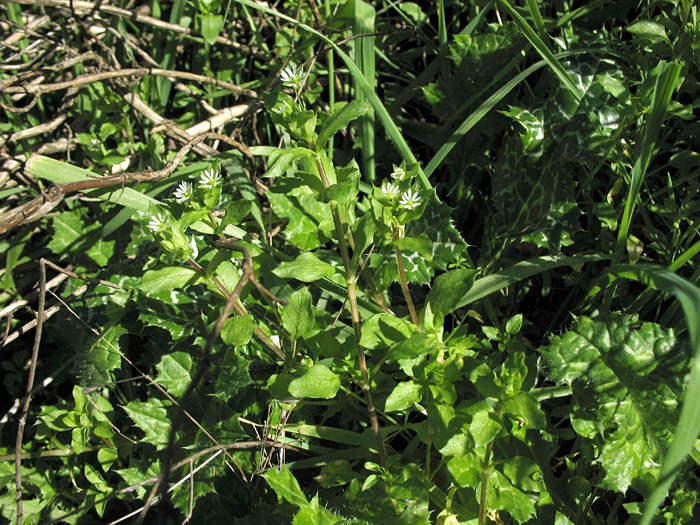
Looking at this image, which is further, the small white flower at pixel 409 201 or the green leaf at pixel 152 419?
the green leaf at pixel 152 419

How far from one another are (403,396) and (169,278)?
0.71 metres

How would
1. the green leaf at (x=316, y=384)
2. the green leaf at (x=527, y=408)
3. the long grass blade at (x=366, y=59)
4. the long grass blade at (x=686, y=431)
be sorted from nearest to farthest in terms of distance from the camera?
the long grass blade at (x=686, y=431)
the green leaf at (x=527, y=408)
the green leaf at (x=316, y=384)
the long grass blade at (x=366, y=59)

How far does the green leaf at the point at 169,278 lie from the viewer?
5.16 ft

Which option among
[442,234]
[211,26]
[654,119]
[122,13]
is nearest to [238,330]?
[442,234]

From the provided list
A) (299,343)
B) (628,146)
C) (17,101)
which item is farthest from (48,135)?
(628,146)

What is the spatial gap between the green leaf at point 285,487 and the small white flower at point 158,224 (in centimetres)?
71

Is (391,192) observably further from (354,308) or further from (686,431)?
(686,431)

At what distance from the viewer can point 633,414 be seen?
5.23 ft

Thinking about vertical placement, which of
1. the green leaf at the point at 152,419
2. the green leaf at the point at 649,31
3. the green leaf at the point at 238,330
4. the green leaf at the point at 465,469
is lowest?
the green leaf at the point at 152,419

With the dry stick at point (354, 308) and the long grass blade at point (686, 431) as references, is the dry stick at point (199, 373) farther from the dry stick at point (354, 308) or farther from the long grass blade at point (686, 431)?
the long grass blade at point (686, 431)

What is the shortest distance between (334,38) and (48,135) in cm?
149

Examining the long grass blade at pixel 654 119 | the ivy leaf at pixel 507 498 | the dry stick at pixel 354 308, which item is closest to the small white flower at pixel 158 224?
the dry stick at pixel 354 308

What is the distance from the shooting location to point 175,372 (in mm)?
2033

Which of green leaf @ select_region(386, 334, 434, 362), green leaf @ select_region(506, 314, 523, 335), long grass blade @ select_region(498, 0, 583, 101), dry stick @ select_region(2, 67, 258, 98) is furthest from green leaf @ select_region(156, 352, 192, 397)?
long grass blade @ select_region(498, 0, 583, 101)
